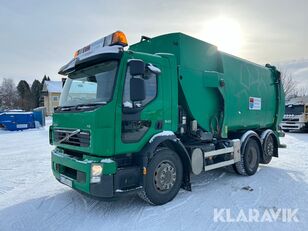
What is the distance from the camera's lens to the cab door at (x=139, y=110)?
3.87 metres

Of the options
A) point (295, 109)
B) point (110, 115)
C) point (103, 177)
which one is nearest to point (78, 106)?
point (110, 115)

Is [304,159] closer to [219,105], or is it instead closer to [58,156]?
[219,105]

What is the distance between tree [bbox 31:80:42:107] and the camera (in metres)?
64.9

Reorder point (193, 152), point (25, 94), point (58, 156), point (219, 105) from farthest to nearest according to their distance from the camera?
point (25, 94) → point (219, 105) → point (193, 152) → point (58, 156)

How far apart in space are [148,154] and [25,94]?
235 ft

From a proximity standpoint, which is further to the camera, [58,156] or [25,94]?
[25,94]

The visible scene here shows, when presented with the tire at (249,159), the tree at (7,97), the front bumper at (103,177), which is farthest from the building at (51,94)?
the front bumper at (103,177)

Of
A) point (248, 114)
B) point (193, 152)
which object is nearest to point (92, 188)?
point (193, 152)

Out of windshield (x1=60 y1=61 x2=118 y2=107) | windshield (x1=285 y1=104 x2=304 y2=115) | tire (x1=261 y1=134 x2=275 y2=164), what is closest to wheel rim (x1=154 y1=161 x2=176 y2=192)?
windshield (x1=60 y1=61 x2=118 y2=107)

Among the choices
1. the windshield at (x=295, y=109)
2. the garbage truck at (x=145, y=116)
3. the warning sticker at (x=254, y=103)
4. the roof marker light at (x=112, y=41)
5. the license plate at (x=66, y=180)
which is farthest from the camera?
the windshield at (x=295, y=109)

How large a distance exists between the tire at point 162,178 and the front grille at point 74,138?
3.80ft

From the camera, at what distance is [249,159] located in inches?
266

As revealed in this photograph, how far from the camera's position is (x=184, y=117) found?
5.14m

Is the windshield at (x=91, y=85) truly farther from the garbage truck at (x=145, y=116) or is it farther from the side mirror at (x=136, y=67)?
the side mirror at (x=136, y=67)
